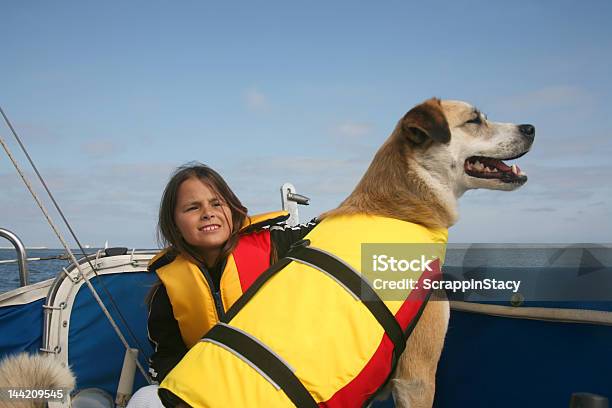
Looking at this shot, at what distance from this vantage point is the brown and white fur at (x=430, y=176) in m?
2.18

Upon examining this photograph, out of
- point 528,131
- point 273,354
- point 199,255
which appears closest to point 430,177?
point 528,131

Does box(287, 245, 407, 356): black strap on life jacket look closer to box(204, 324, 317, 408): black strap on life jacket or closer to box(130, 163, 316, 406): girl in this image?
box(204, 324, 317, 408): black strap on life jacket

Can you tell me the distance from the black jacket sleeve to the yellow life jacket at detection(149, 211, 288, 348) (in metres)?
0.09

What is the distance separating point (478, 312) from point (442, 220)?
0.52m

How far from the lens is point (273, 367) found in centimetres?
179

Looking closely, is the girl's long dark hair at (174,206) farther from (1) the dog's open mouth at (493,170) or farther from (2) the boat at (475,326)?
(1) the dog's open mouth at (493,170)

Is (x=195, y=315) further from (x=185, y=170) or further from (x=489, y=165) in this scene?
(x=489, y=165)

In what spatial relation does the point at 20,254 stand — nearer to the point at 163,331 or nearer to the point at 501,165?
the point at 163,331

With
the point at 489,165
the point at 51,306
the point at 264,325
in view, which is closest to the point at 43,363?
the point at 51,306

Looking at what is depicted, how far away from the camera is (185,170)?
9.27 ft

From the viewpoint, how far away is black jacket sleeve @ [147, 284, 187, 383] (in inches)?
106

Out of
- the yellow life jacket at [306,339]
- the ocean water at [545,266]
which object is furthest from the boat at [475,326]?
the yellow life jacket at [306,339]

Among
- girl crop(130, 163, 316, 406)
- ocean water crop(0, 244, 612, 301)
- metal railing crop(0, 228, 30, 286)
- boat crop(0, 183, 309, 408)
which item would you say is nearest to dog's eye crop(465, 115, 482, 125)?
ocean water crop(0, 244, 612, 301)

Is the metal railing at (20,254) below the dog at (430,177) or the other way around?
below
